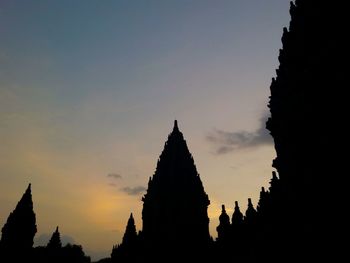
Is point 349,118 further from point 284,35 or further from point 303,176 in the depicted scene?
point 284,35

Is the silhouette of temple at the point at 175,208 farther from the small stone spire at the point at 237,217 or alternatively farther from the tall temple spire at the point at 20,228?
the tall temple spire at the point at 20,228

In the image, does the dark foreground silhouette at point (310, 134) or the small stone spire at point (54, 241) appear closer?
the dark foreground silhouette at point (310, 134)

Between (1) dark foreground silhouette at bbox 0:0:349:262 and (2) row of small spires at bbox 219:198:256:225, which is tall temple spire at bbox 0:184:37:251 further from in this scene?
(1) dark foreground silhouette at bbox 0:0:349:262

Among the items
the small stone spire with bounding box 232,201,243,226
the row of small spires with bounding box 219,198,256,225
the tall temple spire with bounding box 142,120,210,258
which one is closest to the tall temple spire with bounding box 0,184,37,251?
the tall temple spire with bounding box 142,120,210,258

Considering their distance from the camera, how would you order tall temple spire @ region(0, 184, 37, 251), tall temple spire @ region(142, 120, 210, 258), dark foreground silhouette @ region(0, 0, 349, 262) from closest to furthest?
1. dark foreground silhouette @ region(0, 0, 349, 262)
2. tall temple spire @ region(142, 120, 210, 258)
3. tall temple spire @ region(0, 184, 37, 251)

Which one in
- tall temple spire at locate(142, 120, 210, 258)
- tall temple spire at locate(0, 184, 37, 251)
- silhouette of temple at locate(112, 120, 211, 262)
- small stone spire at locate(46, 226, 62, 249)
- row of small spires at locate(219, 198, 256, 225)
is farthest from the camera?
small stone spire at locate(46, 226, 62, 249)

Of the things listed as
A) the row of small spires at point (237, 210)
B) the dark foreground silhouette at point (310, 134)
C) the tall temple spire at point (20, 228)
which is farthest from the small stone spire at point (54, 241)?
the dark foreground silhouette at point (310, 134)

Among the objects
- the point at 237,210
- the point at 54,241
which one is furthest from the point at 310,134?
the point at 54,241

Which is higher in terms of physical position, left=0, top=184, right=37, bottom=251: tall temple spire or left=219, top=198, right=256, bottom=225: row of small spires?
left=219, top=198, right=256, bottom=225: row of small spires

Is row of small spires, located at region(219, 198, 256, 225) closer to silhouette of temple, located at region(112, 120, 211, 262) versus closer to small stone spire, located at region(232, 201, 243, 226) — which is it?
small stone spire, located at region(232, 201, 243, 226)

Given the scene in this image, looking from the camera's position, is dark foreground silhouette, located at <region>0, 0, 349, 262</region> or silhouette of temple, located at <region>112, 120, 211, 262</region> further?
silhouette of temple, located at <region>112, 120, 211, 262</region>

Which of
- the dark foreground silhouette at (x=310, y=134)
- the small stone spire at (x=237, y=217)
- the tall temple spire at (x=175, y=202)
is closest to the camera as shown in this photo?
the dark foreground silhouette at (x=310, y=134)

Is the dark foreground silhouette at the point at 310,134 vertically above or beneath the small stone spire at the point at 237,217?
beneath

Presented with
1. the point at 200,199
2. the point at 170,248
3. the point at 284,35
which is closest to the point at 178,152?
the point at 200,199
